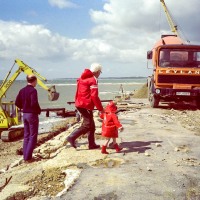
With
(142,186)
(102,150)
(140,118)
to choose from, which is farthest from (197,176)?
(140,118)

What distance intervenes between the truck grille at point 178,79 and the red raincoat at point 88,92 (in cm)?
868

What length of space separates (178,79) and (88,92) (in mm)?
9092

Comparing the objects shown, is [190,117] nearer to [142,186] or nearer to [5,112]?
[142,186]

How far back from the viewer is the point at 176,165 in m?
6.05

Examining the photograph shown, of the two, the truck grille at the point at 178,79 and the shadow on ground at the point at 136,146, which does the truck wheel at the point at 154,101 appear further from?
the shadow on ground at the point at 136,146

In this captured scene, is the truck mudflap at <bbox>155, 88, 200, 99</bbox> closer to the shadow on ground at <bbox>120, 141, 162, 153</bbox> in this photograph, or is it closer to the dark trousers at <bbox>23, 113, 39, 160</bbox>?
the shadow on ground at <bbox>120, 141, 162, 153</bbox>

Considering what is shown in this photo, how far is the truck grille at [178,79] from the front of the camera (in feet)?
48.9

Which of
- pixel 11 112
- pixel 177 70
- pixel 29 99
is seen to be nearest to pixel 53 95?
pixel 11 112

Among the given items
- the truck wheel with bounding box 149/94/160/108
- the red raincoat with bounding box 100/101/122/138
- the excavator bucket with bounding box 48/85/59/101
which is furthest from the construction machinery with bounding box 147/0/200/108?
the red raincoat with bounding box 100/101/122/138

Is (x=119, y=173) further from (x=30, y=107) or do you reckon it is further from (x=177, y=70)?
(x=177, y=70)

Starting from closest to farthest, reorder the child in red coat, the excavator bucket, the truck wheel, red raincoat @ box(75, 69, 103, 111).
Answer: red raincoat @ box(75, 69, 103, 111)
the child in red coat
the truck wheel
the excavator bucket

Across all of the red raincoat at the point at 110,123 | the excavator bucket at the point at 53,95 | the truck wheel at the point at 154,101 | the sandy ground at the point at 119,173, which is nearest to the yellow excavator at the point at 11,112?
the excavator bucket at the point at 53,95

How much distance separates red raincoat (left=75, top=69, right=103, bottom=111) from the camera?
21.9 ft

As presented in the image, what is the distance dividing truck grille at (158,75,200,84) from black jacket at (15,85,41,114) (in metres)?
9.23
